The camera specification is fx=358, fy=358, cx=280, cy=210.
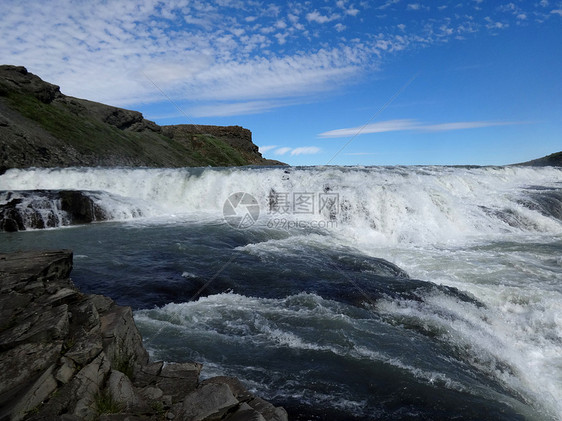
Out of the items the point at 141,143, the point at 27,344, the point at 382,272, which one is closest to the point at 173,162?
the point at 141,143

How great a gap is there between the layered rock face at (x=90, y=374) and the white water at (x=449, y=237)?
7.73 feet

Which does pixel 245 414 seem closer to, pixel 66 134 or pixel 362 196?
pixel 362 196

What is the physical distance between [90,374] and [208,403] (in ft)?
3.90

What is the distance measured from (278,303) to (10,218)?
14866 mm

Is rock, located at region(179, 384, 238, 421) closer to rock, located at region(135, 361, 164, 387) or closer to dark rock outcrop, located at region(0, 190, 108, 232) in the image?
rock, located at region(135, 361, 164, 387)

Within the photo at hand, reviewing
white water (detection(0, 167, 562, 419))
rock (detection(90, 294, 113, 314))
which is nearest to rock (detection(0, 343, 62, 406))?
rock (detection(90, 294, 113, 314))

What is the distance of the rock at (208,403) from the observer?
3.45 m

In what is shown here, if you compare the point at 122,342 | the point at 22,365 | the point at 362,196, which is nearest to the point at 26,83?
the point at 362,196

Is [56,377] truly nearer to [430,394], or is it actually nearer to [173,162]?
[430,394]

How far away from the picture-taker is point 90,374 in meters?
3.51

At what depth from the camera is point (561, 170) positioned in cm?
4238

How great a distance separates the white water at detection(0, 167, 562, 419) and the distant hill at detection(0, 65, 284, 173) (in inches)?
539

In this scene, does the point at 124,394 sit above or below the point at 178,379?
above

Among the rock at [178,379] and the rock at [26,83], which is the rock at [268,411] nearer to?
the rock at [178,379]
